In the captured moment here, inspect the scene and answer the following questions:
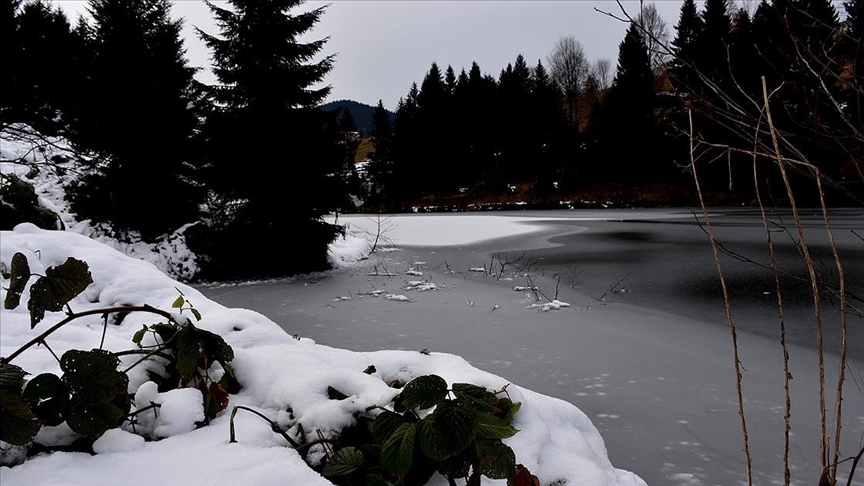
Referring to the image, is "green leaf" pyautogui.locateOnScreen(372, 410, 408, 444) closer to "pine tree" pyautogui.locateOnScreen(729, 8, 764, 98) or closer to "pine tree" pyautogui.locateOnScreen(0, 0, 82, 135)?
"pine tree" pyautogui.locateOnScreen(729, 8, 764, 98)

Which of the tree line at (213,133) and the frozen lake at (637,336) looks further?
the tree line at (213,133)

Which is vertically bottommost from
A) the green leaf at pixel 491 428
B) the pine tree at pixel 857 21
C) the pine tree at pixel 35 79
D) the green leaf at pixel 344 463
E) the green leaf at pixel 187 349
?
the green leaf at pixel 344 463

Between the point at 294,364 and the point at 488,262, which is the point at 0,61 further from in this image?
the point at 294,364

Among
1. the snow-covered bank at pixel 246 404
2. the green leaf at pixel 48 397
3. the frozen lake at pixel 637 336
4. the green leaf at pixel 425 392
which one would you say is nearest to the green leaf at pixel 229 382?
the snow-covered bank at pixel 246 404

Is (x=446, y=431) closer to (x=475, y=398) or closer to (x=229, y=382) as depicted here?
(x=475, y=398)

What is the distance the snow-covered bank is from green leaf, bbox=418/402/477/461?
287 mm

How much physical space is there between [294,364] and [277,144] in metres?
8.89

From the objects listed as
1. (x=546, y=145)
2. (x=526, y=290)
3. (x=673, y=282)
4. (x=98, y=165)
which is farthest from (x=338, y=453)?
(x=546, y=145)

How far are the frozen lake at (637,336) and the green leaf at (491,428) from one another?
158 cm

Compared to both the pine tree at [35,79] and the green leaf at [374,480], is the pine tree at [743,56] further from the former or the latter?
the pine tree at [35,79]

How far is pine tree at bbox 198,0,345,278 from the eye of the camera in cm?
959

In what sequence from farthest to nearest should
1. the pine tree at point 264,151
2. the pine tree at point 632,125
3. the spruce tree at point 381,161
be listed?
the spruce tree at point 381,161
the pine tree at point 632,125
the pine tree at point 264,151

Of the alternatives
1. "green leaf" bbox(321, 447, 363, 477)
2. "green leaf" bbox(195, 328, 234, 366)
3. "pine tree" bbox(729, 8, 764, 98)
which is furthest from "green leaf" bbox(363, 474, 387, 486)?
"pine tree" bbox(729, 8, 764, 98)

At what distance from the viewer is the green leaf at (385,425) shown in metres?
1.04
